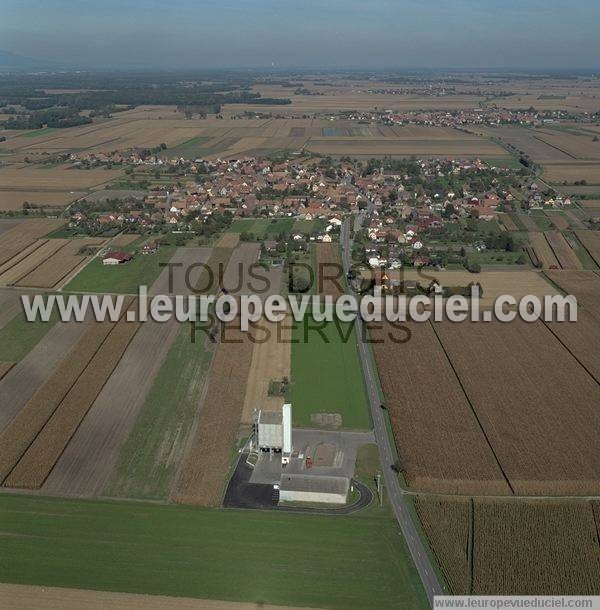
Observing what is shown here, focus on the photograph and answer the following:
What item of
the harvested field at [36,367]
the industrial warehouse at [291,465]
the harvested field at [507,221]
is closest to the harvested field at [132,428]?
Answer: the industrial warehouse at [291,465]

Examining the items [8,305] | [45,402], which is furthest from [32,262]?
[45,402]

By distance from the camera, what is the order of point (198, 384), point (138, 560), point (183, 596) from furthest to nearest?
point (198, 384) → point (138, 560) → point (183, 596)

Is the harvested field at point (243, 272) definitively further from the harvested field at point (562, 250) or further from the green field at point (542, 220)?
the green field at point (542, 220)

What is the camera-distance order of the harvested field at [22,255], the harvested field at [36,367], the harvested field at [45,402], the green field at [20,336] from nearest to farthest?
the harvested field at [45,402]
the harvested field at [36,367]
the green field at [20,336]
the harvested field at [22,255]

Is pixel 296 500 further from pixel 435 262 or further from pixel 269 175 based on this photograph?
pixel 269 175

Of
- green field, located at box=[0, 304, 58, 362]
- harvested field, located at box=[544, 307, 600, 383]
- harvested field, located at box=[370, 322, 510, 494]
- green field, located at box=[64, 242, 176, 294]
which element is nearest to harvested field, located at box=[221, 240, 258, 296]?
green field, located at box=[64, 242, 176, 294]

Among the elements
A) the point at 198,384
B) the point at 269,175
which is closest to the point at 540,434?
the point at 198,384
